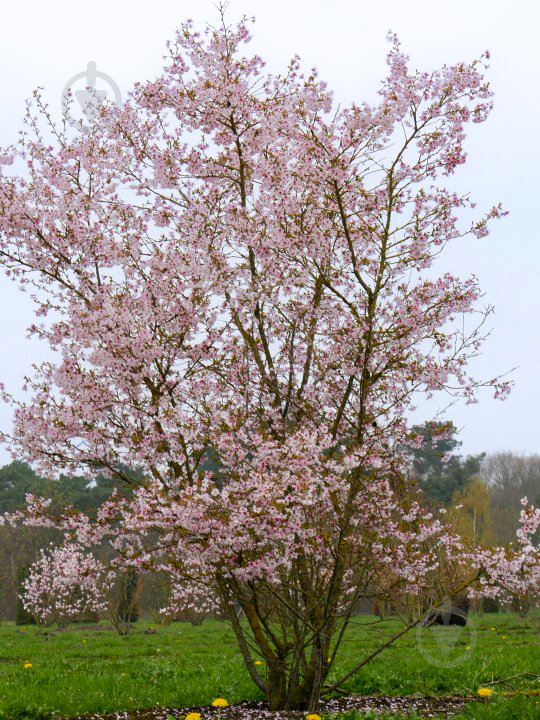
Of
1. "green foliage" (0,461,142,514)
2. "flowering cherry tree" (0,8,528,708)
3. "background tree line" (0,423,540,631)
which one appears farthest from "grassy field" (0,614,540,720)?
"green foliage" (0,461,142,514)

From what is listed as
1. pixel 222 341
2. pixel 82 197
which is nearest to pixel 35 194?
pixel 82 197

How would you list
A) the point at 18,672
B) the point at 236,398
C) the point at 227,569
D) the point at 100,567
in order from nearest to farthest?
the point at 227,569, the point at 100,567, the point at 236,398, the point at 18,672

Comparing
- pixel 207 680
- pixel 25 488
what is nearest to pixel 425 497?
pixel 207 680

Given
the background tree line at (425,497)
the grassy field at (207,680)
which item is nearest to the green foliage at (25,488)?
the background tree line at (425,497)

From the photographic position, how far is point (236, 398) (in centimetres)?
714

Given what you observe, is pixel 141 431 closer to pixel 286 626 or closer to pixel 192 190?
pixel 286 626

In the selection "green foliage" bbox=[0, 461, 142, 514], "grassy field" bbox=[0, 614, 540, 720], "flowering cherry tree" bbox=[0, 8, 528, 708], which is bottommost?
"grassy field" bbox=[0, 614, 540, 720]

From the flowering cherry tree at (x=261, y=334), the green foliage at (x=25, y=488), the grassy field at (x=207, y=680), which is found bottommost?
the grassy field at (x=207, y=680)

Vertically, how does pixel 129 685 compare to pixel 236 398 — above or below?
below

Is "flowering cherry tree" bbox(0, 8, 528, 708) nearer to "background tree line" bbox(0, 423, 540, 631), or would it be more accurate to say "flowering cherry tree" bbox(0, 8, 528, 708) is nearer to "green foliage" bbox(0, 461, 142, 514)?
"background tree line" bbox(0, 423, 540, 631)

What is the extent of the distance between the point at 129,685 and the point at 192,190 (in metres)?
5.36

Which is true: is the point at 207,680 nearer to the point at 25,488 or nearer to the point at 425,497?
the point at 425,497

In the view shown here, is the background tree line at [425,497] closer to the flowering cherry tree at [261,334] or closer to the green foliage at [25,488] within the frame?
the green foliage at [25,488]

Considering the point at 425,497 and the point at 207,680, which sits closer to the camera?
the point at 207,680
